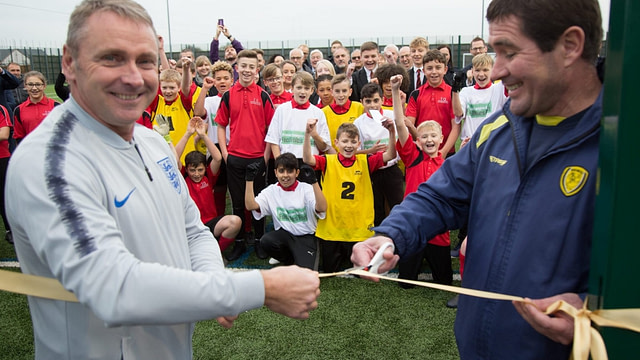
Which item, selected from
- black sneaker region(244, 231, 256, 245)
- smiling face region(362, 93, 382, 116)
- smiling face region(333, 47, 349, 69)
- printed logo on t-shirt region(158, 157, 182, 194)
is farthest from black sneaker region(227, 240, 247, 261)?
smiling face region(333, 47, 349, 69)

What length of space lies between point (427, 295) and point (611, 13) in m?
4.02

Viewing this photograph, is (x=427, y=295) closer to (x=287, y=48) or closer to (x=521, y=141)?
(x=521, y=141)

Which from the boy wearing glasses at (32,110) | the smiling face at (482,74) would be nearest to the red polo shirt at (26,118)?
the boy wearing glasses at (32,110)

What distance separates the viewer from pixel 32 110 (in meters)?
7.35

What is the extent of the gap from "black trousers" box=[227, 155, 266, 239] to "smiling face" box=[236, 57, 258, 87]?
100cm

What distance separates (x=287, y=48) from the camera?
37.6 meters

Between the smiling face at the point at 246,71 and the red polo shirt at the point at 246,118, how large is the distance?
7 cm

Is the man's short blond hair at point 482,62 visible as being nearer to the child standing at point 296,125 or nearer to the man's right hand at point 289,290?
the child standing at point 296,125

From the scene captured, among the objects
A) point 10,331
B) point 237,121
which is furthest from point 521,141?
point 237,121

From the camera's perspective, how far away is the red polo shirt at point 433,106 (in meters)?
6.55

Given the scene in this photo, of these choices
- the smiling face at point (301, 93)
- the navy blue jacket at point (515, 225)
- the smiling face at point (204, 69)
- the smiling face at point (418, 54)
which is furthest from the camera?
the smiling face at point (204, 69)

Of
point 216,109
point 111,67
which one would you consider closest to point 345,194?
point 216,109

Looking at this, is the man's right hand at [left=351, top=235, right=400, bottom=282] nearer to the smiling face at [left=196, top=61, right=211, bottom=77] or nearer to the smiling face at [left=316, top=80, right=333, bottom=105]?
the smiling face at [left=316, top=80, right=333, bottom=105]

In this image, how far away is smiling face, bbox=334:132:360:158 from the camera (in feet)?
18.2
